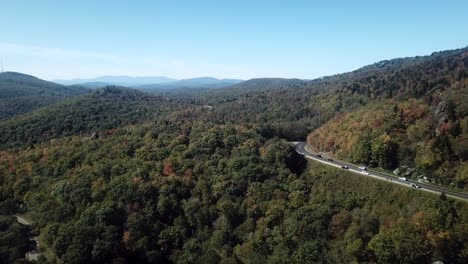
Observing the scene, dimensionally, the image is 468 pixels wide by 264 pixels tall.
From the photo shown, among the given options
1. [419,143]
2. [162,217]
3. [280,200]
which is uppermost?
[419,143]

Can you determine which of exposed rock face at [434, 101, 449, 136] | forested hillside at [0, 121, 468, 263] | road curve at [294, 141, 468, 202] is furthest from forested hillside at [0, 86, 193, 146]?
exposed rock face at [434, 101, 449, 136]

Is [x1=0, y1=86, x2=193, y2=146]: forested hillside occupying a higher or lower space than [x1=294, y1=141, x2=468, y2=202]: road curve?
lower

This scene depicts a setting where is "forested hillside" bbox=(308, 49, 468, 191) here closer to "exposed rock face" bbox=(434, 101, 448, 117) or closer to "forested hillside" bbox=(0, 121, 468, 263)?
"exposed rock face" bbox=(434, 101, 448, 117)

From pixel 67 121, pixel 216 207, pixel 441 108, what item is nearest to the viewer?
pixel 216 207

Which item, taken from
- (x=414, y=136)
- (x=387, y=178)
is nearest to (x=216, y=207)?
(x=387, y=178)

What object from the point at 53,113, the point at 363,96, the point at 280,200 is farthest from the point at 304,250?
the point at 53,113

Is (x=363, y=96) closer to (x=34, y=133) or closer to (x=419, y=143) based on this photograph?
(x=419, y=143)

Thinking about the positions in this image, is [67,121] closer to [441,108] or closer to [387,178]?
[387,178]

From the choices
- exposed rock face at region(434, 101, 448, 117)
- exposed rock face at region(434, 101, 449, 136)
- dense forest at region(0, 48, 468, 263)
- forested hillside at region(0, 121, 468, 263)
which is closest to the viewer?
forested hillside at region(0, 121, 468, 263)
